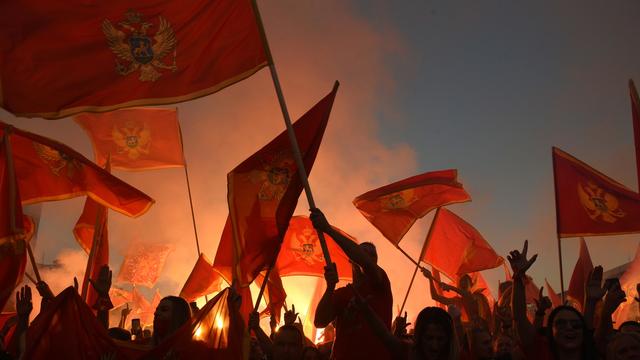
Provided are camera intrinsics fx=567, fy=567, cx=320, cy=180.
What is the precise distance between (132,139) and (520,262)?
9.12m

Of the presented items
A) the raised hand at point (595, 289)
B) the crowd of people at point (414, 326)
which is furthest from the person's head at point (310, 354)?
the raised hand at point (595, 289)

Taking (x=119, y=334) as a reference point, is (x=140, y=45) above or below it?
above

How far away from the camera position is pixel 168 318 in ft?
16.6

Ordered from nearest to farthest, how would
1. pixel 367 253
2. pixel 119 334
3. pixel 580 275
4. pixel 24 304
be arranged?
1. pixel 367 253
2. pixel 24 304
3. pixel 119 334
4. pixel 580 275

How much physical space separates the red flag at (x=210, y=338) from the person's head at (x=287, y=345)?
0.32 m

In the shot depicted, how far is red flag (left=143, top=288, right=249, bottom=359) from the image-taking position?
15.9 ft

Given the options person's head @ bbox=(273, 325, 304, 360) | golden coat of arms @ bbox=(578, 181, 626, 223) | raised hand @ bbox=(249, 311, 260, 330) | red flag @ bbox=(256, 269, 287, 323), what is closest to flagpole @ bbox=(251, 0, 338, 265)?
person's head @ bbox=(273, 325, 304, 360)

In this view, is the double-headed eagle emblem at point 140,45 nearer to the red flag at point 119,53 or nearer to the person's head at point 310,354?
the red flag at point 119,53

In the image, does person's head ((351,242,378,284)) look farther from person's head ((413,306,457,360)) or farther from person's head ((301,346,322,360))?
person's head ((301,346,322,360))

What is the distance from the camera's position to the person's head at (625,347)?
386 cm

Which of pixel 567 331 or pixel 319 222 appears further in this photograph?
pixel 319 222

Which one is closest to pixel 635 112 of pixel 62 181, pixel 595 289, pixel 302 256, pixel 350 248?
pixel 595 289

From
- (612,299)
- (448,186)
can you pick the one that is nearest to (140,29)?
(612,299)

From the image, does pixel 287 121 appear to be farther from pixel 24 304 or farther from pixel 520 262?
pixel 24 304
